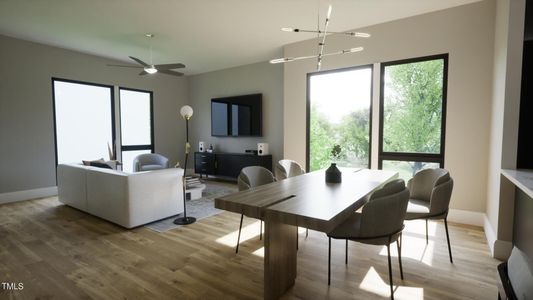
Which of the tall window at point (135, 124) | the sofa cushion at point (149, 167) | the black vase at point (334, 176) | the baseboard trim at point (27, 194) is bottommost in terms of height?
the baseboard trim at point (27, 194)

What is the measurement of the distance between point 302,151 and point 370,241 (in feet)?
10.3

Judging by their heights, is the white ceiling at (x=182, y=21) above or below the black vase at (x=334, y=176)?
above

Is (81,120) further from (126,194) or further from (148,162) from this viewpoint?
(126,194)

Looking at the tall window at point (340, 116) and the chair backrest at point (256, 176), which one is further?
the tall window at point (340, 116)

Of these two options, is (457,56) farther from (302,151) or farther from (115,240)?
(115,240)

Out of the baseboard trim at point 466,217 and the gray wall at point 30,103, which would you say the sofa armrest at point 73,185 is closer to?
the gray wall at point 30,103

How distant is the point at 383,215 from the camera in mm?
1739

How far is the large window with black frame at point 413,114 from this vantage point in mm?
3662

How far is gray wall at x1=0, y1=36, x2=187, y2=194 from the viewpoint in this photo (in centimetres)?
448

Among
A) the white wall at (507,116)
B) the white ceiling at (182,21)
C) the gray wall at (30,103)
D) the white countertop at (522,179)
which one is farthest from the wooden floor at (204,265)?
the white ceiling at (182,21)

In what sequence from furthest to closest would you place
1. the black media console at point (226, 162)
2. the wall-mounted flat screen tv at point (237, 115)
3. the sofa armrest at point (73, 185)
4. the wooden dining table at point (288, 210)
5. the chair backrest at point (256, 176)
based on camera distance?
1. the wall-mounted flat screen tv at point (237, 115)
2. the black media console at point (226, 162)
3. the sofa armrest at point (73, 185)
4. the chair backrest at point (256, 176)
5. the wooden dining table at point (288, 210)

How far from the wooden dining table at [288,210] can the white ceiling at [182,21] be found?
2455 mm

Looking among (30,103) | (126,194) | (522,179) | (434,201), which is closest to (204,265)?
(126,194)

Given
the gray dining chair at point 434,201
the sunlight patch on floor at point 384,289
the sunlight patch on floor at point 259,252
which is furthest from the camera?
the sunlight patch on floor at point 259,252
